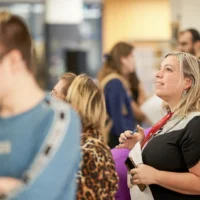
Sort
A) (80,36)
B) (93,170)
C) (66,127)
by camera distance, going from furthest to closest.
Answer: (80,36)
(93,170)
(66,127)

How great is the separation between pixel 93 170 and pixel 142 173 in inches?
18.1

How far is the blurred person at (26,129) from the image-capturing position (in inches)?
55.1

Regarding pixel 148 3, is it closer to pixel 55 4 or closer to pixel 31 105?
pixel 55 4

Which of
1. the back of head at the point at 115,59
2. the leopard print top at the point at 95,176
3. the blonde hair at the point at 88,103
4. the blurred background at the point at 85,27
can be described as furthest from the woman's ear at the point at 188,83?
the blurred background at the point at 85,27

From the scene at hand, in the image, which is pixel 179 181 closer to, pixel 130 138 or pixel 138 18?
pixel 130 138

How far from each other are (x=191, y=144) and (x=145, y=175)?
244 millimetres

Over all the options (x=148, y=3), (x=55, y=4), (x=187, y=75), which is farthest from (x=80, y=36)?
(x=187, y=75)

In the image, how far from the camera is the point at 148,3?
10211mm

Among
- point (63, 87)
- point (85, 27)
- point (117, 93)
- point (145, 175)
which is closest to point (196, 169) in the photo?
point (145, 175)

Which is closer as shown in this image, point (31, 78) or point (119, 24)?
point (31, 78)

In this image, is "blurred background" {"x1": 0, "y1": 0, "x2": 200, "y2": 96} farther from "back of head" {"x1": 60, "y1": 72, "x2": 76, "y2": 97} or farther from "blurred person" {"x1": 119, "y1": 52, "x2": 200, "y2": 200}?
"back of head" {"x1": 60, "y1": 72, "x2": 76, "y2": 97}

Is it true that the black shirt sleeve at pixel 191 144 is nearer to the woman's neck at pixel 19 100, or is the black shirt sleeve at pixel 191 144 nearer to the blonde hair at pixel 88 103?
the blonde hair at pixel 88 103

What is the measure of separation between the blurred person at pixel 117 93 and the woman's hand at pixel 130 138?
1770 millimetres

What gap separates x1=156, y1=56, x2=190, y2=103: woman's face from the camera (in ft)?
8.36
